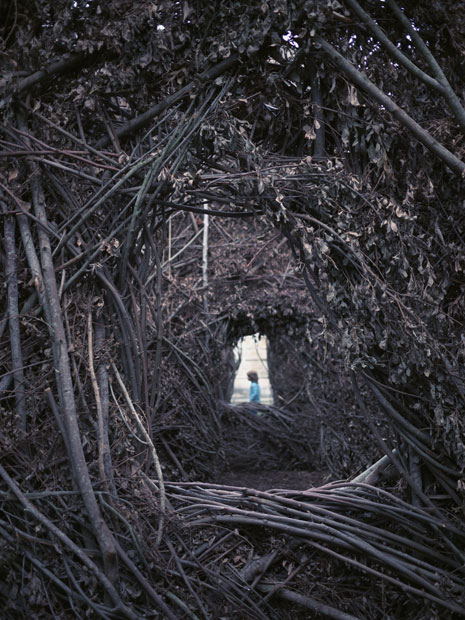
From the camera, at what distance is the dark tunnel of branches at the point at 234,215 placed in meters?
3.09

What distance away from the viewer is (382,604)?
328 centimetres

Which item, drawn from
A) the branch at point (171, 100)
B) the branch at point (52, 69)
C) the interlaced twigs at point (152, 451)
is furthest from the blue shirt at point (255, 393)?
the branch at point (52, 69)

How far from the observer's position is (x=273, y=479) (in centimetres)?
905

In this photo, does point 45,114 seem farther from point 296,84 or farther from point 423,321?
point 423,321

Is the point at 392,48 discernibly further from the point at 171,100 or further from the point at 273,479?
the point at 273,479

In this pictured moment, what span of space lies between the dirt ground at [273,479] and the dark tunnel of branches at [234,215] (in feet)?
15.0

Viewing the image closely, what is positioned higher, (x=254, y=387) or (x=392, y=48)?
(x=392, y=48)

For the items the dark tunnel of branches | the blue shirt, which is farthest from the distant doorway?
the dark tunnel of branches

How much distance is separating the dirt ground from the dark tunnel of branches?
456cm

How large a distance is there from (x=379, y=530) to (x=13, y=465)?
1.79 m

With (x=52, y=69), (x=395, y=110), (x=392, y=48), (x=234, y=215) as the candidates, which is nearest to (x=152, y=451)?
(x=234, y=215)

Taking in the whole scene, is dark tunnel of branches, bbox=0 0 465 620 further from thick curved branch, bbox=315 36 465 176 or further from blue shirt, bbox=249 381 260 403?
blue shirt, bbox=249 381 260 403

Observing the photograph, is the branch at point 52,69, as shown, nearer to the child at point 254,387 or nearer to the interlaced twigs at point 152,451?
the interlaced twigs at point 152,451

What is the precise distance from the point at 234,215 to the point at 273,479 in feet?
20.4
